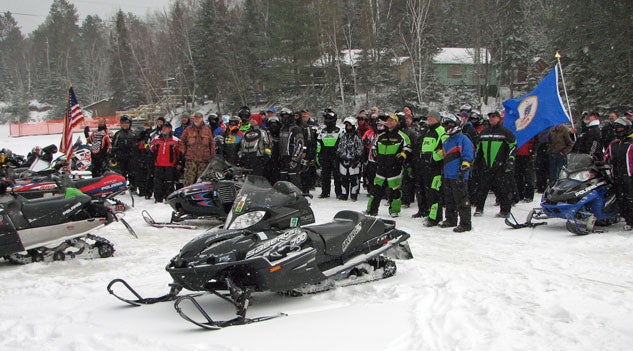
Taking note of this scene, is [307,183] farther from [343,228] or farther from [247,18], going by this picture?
[247,18]

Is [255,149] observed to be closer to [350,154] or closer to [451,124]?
[350,154]

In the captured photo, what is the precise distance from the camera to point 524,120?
10477 millimetres

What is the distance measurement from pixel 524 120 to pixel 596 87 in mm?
17148

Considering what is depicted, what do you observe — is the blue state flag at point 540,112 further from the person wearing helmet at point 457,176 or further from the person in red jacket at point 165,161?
the person in red jacket at point 165,161

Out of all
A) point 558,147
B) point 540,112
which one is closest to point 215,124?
point 540,112

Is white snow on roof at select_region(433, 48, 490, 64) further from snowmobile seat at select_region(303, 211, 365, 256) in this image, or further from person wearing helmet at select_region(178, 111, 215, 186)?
snowmobile seat at select_region(303, 211, 365, 256)

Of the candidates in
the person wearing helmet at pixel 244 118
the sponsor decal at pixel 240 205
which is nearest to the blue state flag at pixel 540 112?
the person wearing helmet at pixel 244 118

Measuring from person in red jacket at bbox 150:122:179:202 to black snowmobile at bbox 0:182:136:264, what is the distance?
433cm

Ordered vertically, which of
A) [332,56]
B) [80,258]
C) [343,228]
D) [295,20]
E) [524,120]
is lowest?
[80,258]

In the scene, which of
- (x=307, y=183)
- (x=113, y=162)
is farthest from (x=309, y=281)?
(x=113, y=162)

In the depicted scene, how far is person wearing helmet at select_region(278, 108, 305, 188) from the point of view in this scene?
36.4ft

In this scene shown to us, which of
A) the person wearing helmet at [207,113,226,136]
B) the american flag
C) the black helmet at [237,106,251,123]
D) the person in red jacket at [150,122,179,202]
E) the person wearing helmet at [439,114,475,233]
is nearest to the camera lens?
the person wearing helmet at [439,114,475,233]

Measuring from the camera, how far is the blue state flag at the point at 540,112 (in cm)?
1023

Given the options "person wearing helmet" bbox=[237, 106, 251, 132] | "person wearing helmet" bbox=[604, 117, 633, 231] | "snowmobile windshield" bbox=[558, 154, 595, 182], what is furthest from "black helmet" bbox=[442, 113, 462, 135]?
"person wearing helmet" bbox=[237, 106, 251, 132]
